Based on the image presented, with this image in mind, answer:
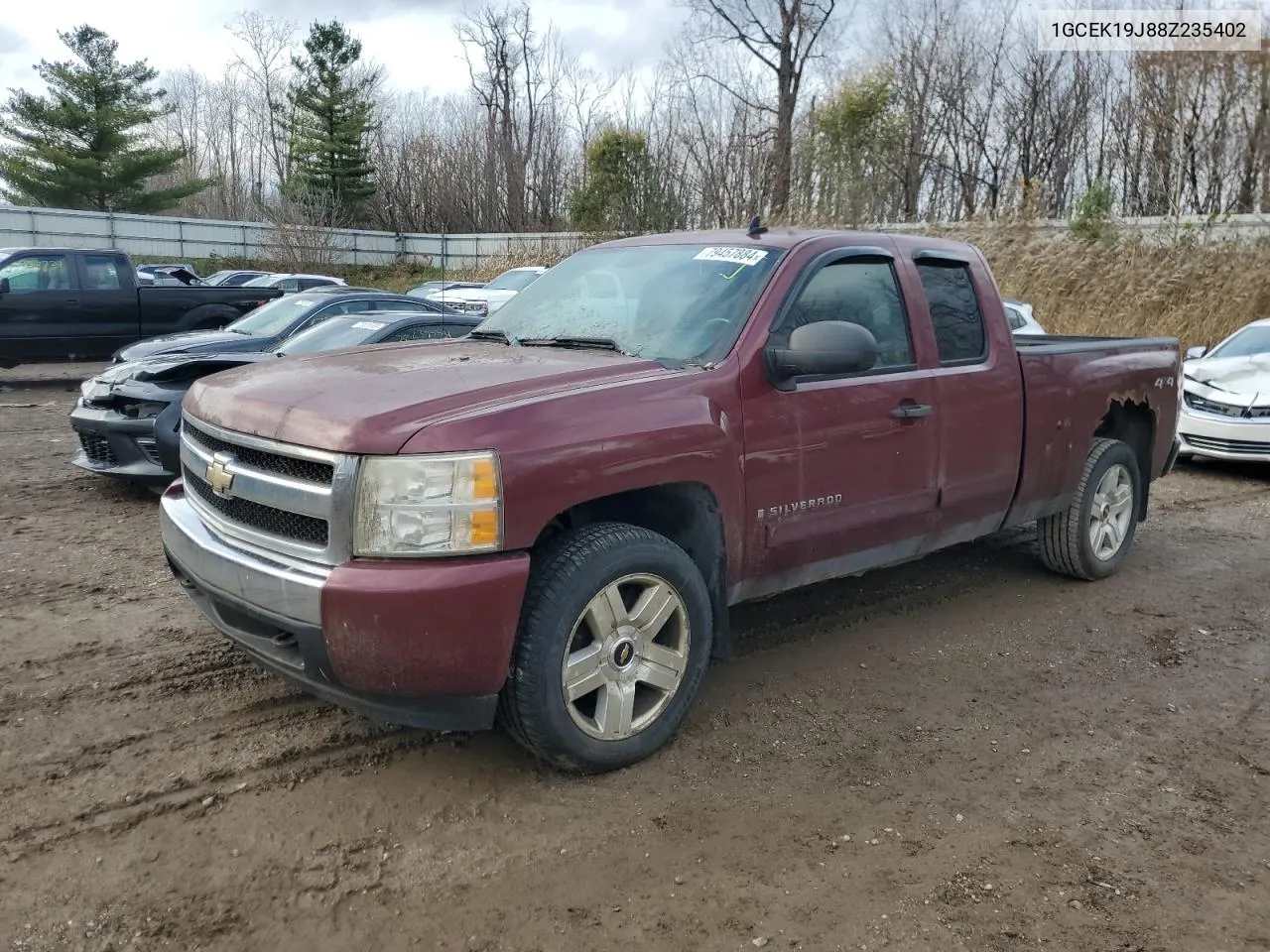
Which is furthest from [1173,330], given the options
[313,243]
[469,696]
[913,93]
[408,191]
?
[408,191]

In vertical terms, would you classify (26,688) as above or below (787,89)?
below

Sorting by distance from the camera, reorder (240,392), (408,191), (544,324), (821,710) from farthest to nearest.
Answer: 1. (408,191)
2. (544,324)
3. (821,710)
4. (240,392)

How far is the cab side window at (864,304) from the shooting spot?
13.6ft

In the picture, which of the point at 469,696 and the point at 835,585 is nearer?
the point at 469,696

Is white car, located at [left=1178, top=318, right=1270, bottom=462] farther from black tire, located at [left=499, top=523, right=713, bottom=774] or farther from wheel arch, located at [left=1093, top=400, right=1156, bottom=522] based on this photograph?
black tire, located at [left=499, top=523, right=713, bottom=774]

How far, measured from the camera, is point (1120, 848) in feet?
10.2

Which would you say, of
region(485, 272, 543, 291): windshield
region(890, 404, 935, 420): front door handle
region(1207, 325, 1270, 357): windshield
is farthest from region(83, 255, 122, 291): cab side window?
region(1207, 325, 1270, 357): windshield

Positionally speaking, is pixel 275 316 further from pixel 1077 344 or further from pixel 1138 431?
pixel 1138 431

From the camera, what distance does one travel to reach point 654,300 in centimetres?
418

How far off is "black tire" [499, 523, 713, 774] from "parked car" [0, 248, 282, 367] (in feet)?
41.6

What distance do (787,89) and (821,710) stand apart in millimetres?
29317

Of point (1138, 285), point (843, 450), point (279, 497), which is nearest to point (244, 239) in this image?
point (1138, 285)

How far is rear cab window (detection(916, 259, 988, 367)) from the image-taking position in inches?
184

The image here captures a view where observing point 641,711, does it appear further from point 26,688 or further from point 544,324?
point 26,688
